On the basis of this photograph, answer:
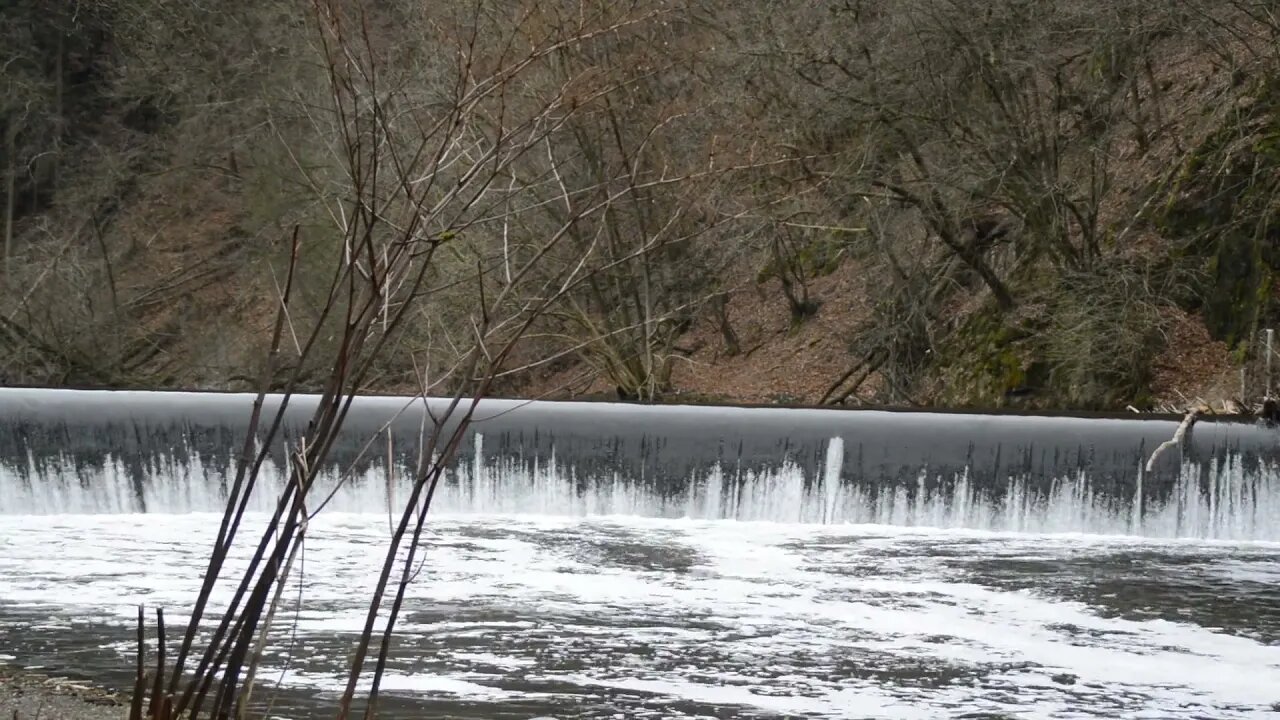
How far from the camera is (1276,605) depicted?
8922mm

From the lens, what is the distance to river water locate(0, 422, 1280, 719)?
658 cm

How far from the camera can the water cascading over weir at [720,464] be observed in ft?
40.7

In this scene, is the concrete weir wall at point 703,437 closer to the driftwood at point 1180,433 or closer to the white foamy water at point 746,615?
the driftwood at point 1180,433

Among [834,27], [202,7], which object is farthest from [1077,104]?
[202,7]

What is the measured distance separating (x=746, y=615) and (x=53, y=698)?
378 cm

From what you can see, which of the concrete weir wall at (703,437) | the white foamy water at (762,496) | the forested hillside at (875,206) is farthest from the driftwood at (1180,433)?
the forested hillside at (875,206)

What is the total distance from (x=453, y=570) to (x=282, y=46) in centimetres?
2120

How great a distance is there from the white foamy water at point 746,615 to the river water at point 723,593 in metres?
0.02

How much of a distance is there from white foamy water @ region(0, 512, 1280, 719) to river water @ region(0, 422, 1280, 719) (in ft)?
0.08

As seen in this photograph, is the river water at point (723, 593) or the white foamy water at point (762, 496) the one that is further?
the white foamy water at point (762, 496)

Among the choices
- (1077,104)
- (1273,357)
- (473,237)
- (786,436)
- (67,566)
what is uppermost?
(1077,104)

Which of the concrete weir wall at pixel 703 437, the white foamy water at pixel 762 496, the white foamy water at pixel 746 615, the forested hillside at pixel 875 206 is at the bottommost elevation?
the white foamy water at pixel 746 615

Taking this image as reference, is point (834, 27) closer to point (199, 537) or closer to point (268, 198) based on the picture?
point (199, 537)

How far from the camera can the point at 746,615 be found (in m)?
8.45
